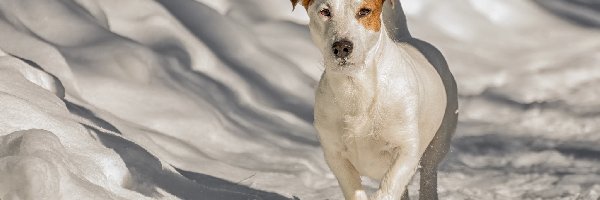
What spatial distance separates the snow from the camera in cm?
702

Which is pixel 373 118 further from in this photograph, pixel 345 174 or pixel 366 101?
pixel 345 174

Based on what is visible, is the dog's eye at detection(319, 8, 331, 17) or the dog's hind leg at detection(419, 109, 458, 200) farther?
the dog's hind leg at detection(419, 109, 458, 200)

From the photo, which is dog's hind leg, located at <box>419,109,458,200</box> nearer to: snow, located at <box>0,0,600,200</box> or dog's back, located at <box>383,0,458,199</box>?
dog's back, located at <box>383,0,458,199</box>

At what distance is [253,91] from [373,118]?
295 cm

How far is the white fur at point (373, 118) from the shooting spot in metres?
5.42

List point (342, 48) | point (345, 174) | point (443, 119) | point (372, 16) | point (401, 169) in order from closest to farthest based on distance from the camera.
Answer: point (342, 48)
point (372, 16)
point (401, 169)
point (345, 174)
point (443, 119)

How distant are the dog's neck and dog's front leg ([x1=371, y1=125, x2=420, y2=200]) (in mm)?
199

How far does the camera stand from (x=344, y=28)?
5.14 m

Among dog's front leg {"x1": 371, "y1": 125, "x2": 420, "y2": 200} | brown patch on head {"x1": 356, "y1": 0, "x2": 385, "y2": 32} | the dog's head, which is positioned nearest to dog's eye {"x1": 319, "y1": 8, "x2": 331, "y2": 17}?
the dog's head

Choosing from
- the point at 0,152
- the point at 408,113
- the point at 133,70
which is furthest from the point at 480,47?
the point at 0,152

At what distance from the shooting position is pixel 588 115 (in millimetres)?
8289

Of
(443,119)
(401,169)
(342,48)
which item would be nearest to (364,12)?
(342,48)

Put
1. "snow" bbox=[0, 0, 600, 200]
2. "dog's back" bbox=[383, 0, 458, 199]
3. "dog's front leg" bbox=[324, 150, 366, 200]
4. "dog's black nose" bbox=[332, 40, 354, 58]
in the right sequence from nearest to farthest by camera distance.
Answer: "dog's black nose" bbox=[332, 40, 354, 58], "dog's front leg" bbox=[324, 150, 366, 200], "dog's back" bbox=[383, 0, 458, 199], "snow" bbox=[0, 0, 600, 200]

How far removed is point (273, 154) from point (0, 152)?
264 cm
